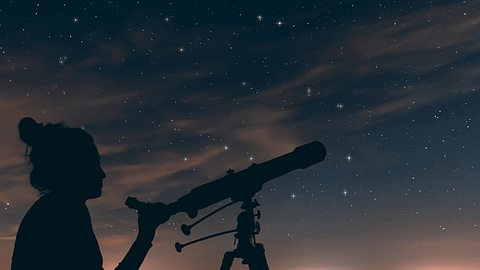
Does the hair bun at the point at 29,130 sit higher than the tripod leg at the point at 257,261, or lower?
higher

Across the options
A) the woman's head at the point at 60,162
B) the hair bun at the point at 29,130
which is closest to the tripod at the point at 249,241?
the woman's head at the point at 60,162

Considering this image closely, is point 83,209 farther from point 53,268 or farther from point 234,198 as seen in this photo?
point 234,198

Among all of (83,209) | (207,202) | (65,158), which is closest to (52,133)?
(65,158)

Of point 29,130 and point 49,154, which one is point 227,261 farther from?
point 29,130

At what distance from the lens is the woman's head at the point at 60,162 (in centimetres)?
418

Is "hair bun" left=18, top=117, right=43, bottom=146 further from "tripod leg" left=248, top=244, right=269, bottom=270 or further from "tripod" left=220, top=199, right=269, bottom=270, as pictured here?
"tripod leg" left=248, top=244, right=269, bottom=270

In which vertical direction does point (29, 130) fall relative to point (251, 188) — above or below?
above

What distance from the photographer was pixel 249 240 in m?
4.68

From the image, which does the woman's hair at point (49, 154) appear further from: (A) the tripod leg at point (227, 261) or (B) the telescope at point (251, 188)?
(A) the tripod leg at point (227, 261)

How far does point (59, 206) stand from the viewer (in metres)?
3.82

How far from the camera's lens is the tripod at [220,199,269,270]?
15.3ft

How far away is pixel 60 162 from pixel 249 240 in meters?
1.74

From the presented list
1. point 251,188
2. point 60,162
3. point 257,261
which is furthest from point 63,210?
point 257,261

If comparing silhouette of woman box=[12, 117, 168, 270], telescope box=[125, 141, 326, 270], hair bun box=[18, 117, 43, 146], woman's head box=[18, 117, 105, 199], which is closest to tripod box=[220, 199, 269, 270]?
telescope box=[125, 141, 326, 270]
